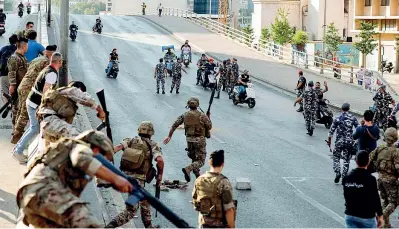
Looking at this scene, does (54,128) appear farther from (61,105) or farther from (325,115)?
(325,115)

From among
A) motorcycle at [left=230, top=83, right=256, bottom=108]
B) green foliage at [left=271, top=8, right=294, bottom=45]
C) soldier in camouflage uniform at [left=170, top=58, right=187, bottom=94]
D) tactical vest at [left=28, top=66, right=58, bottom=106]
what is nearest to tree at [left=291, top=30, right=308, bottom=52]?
green foliage at [left=271, top=8, right=294, bottom=45]

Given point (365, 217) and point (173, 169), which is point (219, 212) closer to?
point (365, 217)

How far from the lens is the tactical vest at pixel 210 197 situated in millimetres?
9383

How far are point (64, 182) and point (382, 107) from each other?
1869 centimetres

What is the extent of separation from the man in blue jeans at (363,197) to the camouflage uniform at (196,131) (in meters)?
5.45

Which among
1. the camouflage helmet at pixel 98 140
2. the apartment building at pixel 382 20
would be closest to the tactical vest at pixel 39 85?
the camouflage helmet at pixel 98 140

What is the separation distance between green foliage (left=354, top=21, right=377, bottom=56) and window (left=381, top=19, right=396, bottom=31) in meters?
2.36

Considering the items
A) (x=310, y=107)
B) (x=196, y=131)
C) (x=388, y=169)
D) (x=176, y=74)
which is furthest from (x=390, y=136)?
(x=176, y=74)

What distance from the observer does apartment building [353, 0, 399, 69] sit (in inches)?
2596

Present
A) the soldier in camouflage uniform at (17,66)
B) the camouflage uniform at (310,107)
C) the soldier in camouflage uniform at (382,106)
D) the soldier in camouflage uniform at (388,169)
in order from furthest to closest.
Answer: the soldier in camouflage uniform at (382,106), the camouflage uniform at (310,107), the soldier in camouflage uniform at (17,66), the soldier in camouflage uniform at (388,169)

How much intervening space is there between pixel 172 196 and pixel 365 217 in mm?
5623

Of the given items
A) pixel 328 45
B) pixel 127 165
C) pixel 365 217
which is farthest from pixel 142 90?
pixel 328 45

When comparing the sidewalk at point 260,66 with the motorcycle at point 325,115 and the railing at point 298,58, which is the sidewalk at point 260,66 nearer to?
the railing at point 298,58

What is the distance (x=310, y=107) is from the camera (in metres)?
23.4
